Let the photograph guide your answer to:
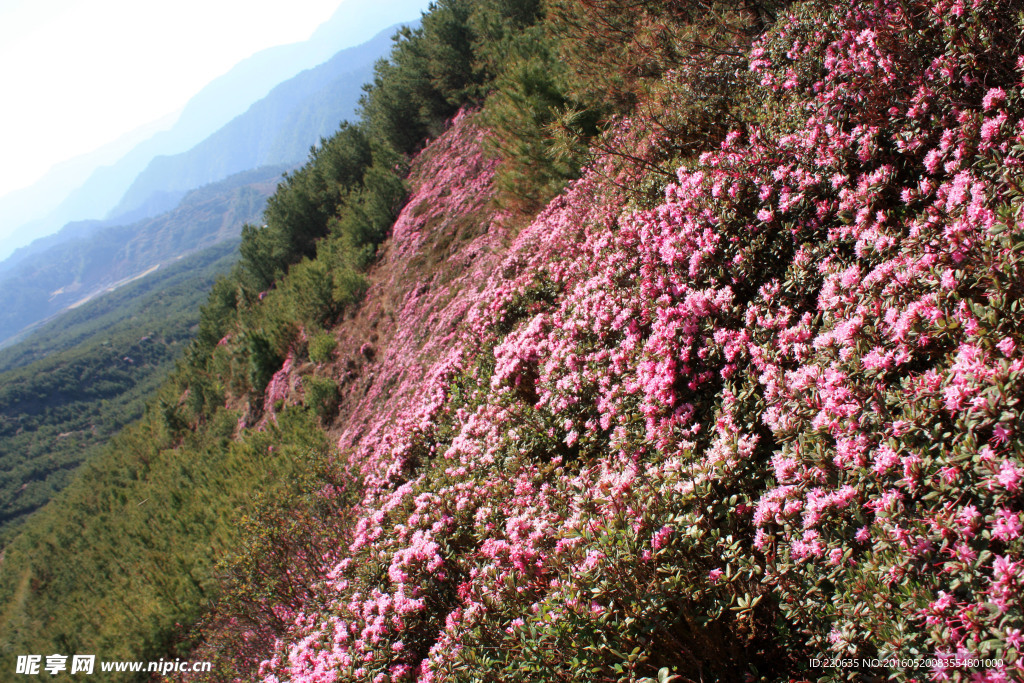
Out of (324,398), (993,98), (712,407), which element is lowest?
(324,398)

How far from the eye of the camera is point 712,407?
3.34 metres

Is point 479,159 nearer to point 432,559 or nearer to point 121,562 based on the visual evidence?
point 432,559

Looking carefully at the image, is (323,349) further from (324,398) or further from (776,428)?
(776,428)

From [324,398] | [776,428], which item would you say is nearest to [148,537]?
[324,398]

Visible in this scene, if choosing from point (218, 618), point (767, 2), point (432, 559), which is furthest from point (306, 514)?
point (767, 2)

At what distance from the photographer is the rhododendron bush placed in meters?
1.95

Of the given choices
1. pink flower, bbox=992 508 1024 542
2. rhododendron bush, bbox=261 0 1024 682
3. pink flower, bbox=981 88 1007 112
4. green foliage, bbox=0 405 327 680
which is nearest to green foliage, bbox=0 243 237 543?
green foliage, bbox=0 405 327 680

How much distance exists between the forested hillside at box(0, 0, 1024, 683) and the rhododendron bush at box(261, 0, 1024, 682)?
0.05 ft

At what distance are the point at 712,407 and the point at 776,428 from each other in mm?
696

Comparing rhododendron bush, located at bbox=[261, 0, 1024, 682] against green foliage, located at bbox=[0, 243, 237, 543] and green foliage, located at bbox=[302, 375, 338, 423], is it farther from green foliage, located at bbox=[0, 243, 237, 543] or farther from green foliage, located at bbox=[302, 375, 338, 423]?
green foliage, located at bbox=[0, 243, 237, 543]

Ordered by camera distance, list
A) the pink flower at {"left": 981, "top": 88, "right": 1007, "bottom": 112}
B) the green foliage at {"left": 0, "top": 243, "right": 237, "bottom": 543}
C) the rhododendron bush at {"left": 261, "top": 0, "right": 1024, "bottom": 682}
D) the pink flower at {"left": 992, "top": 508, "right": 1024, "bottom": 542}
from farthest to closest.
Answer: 1. the green foliage at {"left": 0, "top": 243, "right": 237, "bottom": 543}
2. the pink flower at {"left": 981, "top": 88, "right": 1007, "bottom": 112}
3. the rhododendron bush at {"left": 261, "top": 0, "right": 1024, "bottom": 682}
4. the pink flower at {"left": 992, "top": 508, "right": 1024, "bottom": 542}

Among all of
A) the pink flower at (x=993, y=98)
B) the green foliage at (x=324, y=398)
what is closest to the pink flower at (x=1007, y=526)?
the pink flower at (x=993, y=98)

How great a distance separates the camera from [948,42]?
322 cm

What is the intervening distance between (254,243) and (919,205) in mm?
32992
